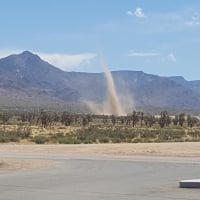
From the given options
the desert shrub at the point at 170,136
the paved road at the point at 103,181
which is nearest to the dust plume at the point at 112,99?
the desert shrub at the point at 170,136

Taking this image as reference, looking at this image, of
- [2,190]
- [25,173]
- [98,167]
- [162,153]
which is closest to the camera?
[2,190]

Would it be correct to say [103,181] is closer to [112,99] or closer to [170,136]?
[170,136]

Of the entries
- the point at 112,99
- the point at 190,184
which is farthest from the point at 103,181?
the point at 112,99

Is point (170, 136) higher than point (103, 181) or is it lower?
higher

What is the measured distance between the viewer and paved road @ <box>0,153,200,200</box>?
15.5 metres

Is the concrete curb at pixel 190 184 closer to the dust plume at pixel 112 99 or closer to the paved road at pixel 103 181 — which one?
the paved road at pixel 103 181

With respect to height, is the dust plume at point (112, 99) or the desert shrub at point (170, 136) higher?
the dust plume at point (112, 99)

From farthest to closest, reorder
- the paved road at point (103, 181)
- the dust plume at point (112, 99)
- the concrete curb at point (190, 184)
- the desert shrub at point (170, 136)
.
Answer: the dust plume at point (112, 99) → the desert shrub at point (170, 136) → the concrete curb at point (190, 184) → the paved road at point (103, 181)

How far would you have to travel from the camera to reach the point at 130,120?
112m

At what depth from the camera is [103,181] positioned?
760 inches

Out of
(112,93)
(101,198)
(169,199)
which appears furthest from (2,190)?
(112,93)

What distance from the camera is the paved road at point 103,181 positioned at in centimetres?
1553

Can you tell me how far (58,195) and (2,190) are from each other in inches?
77.5

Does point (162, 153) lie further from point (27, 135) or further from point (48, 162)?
point (27, 135)
